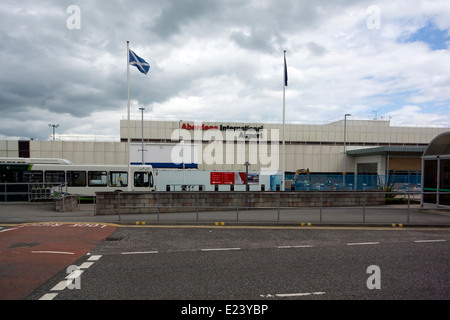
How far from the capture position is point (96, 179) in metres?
22.7

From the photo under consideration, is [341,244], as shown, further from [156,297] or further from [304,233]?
[156,297]

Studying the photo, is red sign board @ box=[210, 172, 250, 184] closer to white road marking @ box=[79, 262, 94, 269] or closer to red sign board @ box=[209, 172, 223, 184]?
red sign board @ box=[209, 172, 223, 184]

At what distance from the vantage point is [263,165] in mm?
47375

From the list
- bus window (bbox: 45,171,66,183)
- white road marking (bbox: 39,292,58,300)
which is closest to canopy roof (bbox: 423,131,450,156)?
white road marking (bbox: 39,292,58,300)

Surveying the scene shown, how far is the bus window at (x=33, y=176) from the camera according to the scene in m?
21.6

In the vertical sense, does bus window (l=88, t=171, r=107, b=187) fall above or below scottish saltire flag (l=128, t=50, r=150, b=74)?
below

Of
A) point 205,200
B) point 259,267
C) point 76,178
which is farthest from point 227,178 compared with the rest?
point 259,267

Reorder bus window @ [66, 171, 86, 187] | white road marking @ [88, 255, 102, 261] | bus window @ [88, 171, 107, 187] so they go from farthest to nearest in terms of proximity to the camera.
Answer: bus window @ [88, 171, 107, 187]
bus window @ [66, 171, 86, 187]
white road marking @ [88, 255, 102, 261]

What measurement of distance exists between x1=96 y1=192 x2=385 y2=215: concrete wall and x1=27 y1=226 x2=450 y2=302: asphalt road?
3.68 metres

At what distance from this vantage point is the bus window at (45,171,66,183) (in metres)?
22.1

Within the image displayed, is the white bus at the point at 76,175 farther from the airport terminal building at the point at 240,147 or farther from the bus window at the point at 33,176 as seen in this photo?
the airport terminal building at the point at 240,147

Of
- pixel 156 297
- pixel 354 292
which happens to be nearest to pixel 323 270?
pixel 354 292

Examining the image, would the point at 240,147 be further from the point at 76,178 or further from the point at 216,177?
the point at 76,178

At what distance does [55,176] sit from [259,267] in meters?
20.8
